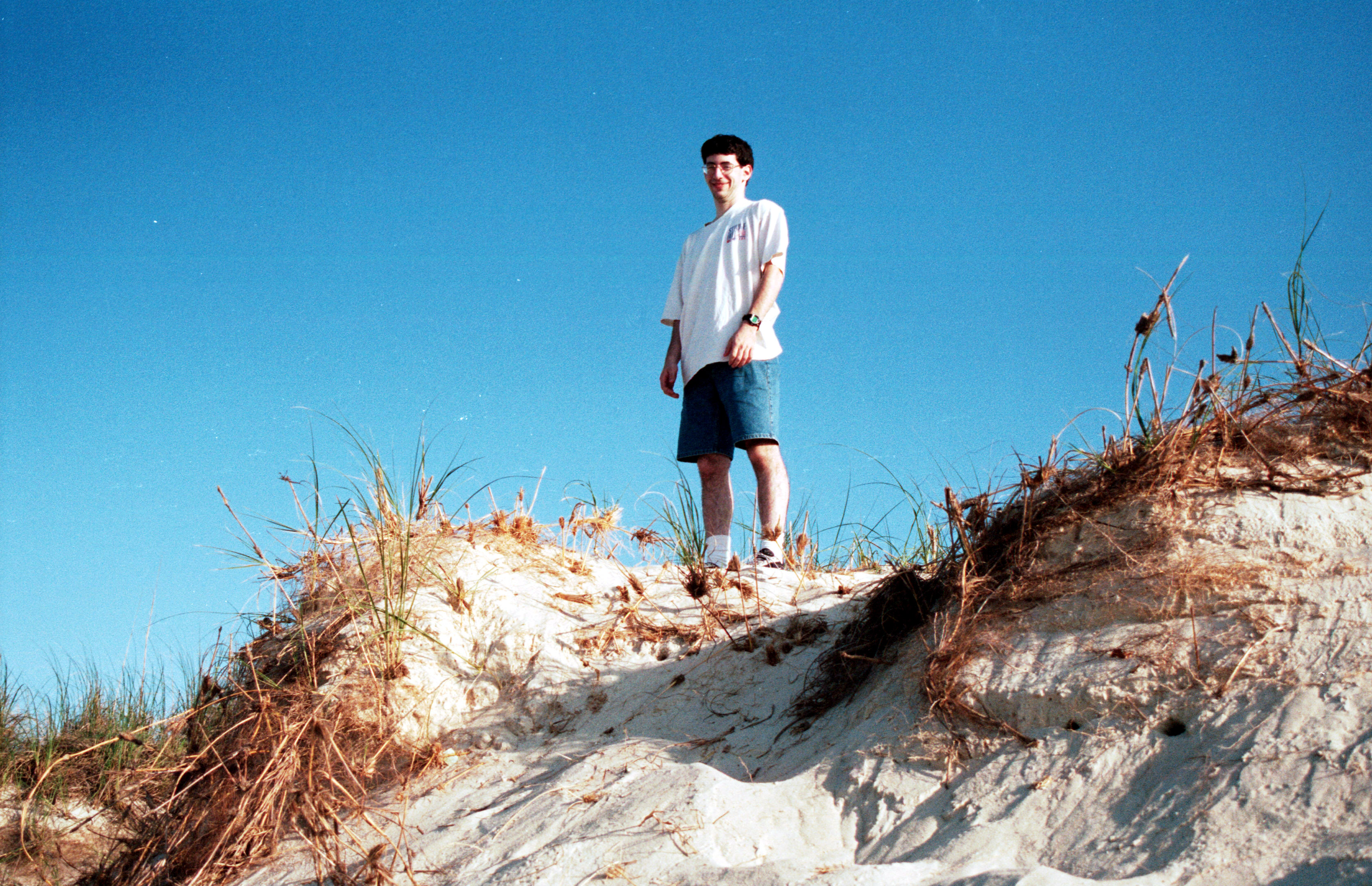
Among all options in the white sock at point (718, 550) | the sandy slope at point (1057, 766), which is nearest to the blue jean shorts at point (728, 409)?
the white sock at point (718, 550)

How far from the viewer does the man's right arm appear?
213 inches

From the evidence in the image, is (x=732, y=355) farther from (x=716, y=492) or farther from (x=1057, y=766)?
(x=1057, y=766)

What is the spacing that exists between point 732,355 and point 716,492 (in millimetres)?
679

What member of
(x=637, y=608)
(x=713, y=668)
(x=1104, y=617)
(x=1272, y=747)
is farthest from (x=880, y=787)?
(x=637, y=608)

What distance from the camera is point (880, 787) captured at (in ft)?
8.14

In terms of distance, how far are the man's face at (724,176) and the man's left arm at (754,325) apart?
563 mm

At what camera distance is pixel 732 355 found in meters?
4.72

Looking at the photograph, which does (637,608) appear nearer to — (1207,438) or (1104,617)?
(1104,617)

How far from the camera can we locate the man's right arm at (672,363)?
540cm

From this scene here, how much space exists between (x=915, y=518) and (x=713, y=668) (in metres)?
1.08

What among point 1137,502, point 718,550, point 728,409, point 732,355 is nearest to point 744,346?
point 732,355

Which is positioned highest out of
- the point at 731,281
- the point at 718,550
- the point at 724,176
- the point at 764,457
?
the point at 724,176

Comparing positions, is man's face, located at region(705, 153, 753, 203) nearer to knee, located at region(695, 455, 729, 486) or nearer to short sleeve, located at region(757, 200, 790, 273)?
short sleeve, located at region(757, 200, 790, 273)

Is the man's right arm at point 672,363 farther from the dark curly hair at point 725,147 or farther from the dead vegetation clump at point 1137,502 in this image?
the dead vegetation clump at point 1137,502
